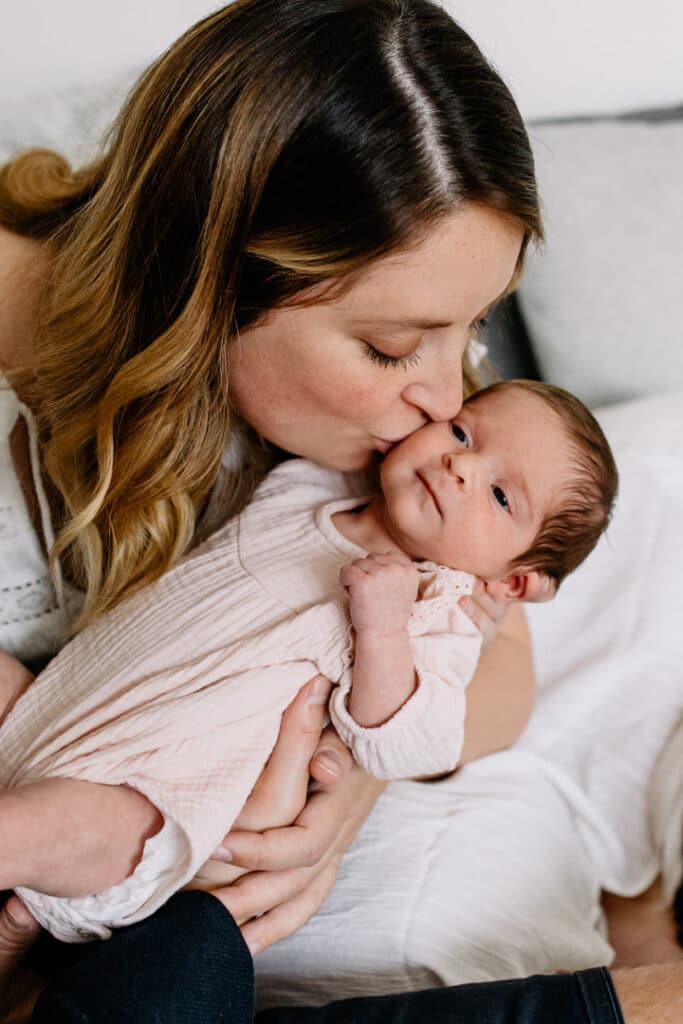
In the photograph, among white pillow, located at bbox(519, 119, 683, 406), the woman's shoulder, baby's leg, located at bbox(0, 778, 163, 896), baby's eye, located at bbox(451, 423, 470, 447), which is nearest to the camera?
baby's leg, located at bbox(0, 778, 163, 896)

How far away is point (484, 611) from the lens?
1189 millimetres

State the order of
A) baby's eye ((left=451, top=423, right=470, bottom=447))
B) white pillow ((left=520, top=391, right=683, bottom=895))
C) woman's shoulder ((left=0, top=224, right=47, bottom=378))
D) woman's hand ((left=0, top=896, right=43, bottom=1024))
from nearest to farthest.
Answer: woman's hand ((left=0, top=896, right=43, bottom=1024)) < baby's eye ((left=451, top=423, right=470, bottom=447)) < woman's shoulder ((left=0, top=224, right=47, bottom=378)) < white pillow ((left=520, top=391, right=683, bottom=895))

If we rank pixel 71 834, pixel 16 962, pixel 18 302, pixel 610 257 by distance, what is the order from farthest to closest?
pixel 610 257 < pixel 18 302 < pixel 16 962 < pixel 71 834

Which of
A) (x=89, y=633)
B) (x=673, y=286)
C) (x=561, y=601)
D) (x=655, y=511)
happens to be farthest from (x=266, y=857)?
(x=673, y=286)

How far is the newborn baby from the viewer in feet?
3.25

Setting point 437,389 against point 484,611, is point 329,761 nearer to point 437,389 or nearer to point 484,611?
point 484,611

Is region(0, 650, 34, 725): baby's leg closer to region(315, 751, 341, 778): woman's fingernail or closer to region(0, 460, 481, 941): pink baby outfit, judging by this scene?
region(0, 460, 481, 941): pink baby outfit

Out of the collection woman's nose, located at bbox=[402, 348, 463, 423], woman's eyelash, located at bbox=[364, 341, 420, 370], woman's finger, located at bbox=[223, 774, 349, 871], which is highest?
woman's eyelash, located at bbox=[364, 341, 420, 370]

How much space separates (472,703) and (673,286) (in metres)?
0.81

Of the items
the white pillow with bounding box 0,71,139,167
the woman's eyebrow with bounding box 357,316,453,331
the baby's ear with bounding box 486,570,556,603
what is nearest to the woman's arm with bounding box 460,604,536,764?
the baby's ear with bounding box 486,570,556,603

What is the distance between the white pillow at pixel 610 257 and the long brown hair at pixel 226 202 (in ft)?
1.93

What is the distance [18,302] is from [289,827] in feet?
2.35

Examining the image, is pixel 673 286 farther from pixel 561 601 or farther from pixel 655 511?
pixel 561 601

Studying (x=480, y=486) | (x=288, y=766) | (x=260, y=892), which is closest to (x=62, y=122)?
(x=480, y=486)
